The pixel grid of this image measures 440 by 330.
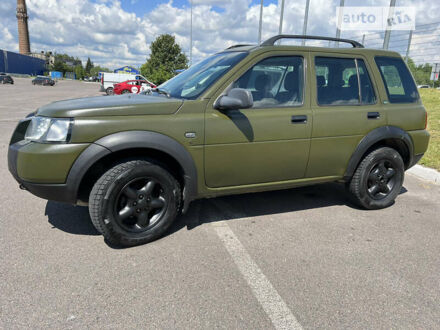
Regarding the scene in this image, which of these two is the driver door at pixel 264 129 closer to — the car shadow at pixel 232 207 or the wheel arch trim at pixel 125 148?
the wheel arch trim at pixel 125 148

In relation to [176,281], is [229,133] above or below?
above

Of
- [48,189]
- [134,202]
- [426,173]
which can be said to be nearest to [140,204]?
[134,202]

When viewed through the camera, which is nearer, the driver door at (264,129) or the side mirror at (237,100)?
the side mirror at (237,100)

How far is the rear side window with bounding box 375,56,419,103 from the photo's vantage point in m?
3.93

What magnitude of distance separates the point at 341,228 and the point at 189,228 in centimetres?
163

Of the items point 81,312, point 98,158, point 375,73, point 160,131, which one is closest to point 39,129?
point 98,158

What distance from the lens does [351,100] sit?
12.2 feet

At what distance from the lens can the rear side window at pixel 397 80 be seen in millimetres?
3929

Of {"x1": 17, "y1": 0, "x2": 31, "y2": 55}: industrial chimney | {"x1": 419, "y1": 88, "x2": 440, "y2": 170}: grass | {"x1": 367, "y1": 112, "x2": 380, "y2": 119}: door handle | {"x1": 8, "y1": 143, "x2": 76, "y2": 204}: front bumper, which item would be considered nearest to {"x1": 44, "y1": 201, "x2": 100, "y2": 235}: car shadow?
{"x1": 8, "y1": 143, "x2": 76, "y2": 204}: front bumper

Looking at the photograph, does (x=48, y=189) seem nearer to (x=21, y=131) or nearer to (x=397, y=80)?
(x=21, y=131)

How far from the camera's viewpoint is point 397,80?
4.09m

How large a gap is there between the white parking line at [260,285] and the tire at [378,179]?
5.57 feet

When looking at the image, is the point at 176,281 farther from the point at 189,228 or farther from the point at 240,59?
the point at 240,59

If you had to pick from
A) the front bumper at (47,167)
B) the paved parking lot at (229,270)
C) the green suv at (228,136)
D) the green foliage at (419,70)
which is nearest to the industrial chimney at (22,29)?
the green foliage at (419,70)
